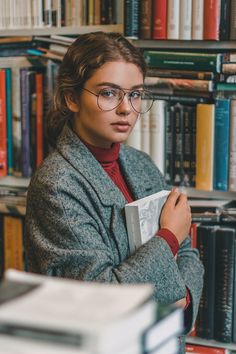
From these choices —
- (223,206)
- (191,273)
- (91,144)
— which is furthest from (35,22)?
(191,273)

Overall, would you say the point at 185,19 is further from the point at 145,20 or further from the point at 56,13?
the point at 56,13

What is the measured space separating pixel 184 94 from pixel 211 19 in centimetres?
22

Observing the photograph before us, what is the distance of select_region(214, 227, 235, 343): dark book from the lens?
1.87m

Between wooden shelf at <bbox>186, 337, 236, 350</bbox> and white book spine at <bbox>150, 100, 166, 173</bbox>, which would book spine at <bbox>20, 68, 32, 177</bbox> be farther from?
wooden shelf at <bbox>186, 337, 236, 350</bbox>

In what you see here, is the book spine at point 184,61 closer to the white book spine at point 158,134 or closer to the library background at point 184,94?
Result: the library background at point 184,94

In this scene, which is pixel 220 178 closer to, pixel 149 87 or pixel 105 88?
pixel 149 87

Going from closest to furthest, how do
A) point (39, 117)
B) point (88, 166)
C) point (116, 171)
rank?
point (88, 166) → point (116, 171) → point (39, 117)

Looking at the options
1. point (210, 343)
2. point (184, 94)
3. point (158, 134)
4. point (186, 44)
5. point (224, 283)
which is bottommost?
point (210, 343)

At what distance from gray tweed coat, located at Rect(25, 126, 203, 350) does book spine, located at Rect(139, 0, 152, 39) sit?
481 millimetres

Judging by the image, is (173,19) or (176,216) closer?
(176,216)

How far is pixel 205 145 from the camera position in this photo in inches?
74.0

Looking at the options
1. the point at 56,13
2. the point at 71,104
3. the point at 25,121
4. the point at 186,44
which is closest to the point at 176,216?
the point at 71,104

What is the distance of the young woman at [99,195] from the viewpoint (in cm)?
139

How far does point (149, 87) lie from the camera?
1.91 meters
